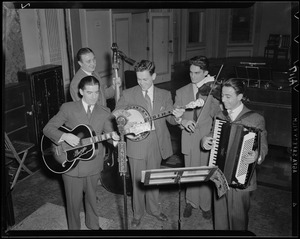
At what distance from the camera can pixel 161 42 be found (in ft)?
33.1

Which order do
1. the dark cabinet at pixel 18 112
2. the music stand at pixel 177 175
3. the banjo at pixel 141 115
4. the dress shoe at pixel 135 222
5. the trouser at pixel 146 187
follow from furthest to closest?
the dark cabinet at pixel 18 112 < the dress shoe at pixel 135 222 < the trouser at pixel 146 187 < the banjo at pixel 141 115 < the music stand at pixel 177 175

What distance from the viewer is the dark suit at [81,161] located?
3.19 metres

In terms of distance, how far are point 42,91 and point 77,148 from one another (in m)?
2.70

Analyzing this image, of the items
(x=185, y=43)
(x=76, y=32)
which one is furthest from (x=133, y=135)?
(x=185, y=43)

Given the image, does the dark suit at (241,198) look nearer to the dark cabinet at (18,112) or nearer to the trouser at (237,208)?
the trouser at (237,208)

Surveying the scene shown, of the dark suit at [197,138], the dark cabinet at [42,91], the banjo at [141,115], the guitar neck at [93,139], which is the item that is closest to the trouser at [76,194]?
the guitar neck at [93,139]

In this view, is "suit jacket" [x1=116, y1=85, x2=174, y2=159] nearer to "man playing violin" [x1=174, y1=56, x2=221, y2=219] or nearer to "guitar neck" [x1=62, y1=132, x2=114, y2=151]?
"man playing violin" [x1=174, y1=56, x2=221, y2=219]

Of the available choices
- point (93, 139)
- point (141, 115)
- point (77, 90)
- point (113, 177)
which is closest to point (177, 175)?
point (141, 115)

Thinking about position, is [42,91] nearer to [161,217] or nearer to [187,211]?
[161,217]

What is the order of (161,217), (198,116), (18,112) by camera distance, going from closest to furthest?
(198,116) < (161,217) < (18,112)

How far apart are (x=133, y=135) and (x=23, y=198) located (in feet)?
7.03

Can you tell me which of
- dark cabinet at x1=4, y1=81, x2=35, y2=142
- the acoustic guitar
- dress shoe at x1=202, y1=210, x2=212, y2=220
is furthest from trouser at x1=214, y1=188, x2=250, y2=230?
dark cabinet at x1=4, y1=81, x2=35, y2=142

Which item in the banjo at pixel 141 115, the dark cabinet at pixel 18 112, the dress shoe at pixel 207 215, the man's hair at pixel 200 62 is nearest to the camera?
the banjo at pixel 141 115

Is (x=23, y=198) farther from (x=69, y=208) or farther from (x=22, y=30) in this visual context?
(x=22, y=30)
